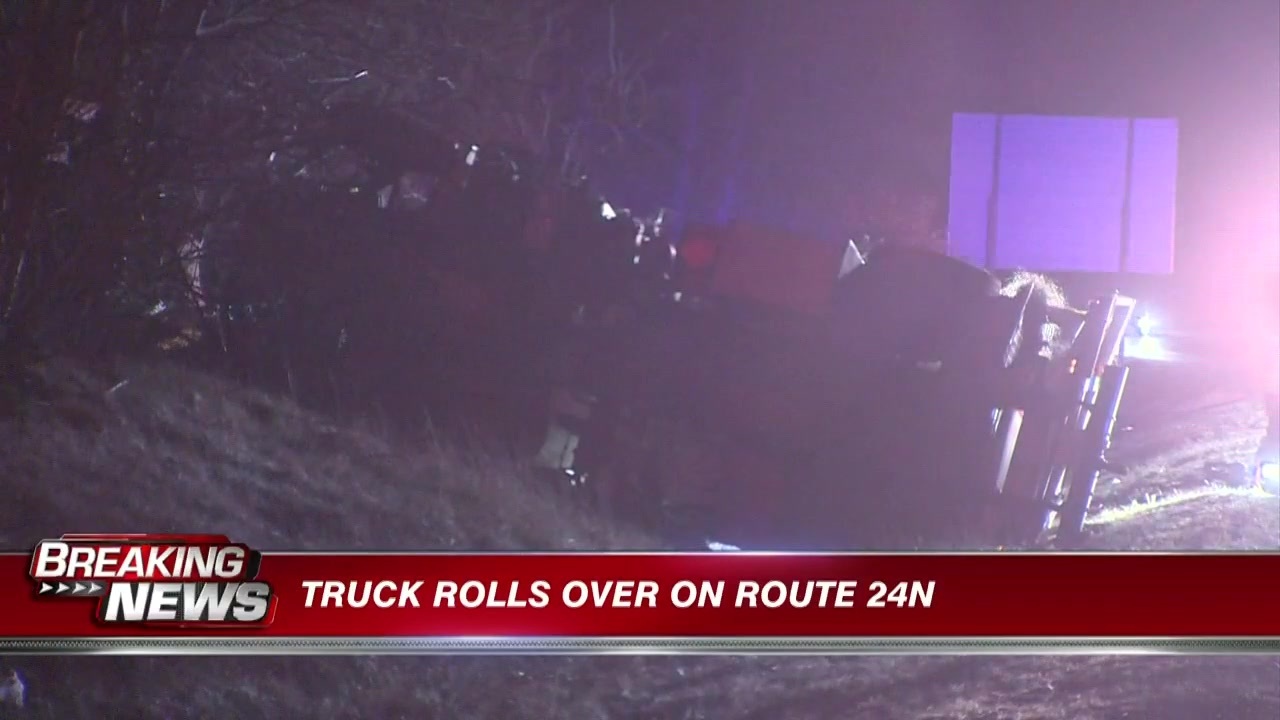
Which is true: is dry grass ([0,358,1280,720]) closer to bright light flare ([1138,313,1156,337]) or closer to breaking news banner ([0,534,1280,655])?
breaking news banner ([0,534,1280,655])

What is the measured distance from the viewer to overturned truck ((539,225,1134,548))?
2.49 metres

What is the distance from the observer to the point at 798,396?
2.49 m

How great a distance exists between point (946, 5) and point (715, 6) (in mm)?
485

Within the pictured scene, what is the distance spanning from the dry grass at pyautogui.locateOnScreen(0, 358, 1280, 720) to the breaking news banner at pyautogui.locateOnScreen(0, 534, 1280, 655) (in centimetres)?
5

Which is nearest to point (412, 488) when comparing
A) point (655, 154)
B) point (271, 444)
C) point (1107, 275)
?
point (271, 444)

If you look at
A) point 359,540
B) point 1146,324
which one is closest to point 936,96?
point 1146,324

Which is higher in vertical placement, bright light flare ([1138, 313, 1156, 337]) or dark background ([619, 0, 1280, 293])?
dark background ([619, 0, 1280, 293])

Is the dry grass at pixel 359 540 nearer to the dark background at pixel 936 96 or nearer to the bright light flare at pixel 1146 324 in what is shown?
the bright light flare at pixel 1146 324

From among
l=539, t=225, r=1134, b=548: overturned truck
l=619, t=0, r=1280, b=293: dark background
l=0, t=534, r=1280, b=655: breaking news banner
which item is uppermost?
l=619, t=0, r=1280, b=293: dark background

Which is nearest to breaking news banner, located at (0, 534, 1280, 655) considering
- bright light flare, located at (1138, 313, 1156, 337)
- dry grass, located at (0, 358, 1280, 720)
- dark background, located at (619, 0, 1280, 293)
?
dry grass, located at (0, 358, 1280, 720)

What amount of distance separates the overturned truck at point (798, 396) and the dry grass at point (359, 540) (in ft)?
0.55

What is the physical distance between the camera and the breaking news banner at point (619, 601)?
2.39 m

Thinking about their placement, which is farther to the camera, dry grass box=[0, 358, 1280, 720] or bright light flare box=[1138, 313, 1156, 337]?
bright light flare box=[1138, 313, 1156, 337]

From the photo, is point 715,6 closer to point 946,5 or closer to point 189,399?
point 946,5
